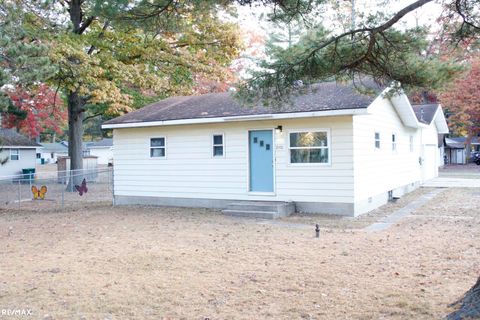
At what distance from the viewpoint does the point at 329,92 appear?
12.8m

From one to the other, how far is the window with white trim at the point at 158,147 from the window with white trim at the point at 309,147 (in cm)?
452

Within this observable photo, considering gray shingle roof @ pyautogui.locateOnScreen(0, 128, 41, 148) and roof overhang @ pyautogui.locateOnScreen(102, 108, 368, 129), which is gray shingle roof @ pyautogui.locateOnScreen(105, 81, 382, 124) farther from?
gray shingle roof @ pyautogui.locateOnScreen(0, 128, 41, 148)

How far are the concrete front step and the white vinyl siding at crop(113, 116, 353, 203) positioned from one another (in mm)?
348

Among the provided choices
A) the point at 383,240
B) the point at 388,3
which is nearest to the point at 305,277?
the point at 383,240

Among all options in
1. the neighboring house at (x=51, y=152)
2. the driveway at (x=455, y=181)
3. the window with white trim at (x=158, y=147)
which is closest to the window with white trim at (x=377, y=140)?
the window with white trim at (x=158, y=147)

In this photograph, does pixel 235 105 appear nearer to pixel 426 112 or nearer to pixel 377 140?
pixel 377 140

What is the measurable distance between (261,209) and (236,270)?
5.73 metres

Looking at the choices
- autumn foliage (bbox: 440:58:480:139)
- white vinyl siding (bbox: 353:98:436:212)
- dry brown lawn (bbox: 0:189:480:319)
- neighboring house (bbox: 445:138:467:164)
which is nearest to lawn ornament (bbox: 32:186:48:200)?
dry brown lawn (bbox: 0:189:480:319)

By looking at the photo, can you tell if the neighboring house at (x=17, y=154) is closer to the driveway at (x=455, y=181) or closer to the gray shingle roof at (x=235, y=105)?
the gray shingle roof at (x=235, y=105)

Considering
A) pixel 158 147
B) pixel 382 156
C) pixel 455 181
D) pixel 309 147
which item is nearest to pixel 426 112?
pixel 455 181

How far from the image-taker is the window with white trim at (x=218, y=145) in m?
13.4

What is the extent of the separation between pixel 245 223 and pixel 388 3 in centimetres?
633

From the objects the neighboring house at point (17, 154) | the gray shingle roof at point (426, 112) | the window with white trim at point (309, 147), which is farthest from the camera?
the neighboring house at point (17, 154)

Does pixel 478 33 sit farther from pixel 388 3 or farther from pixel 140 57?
pixel 140 57
